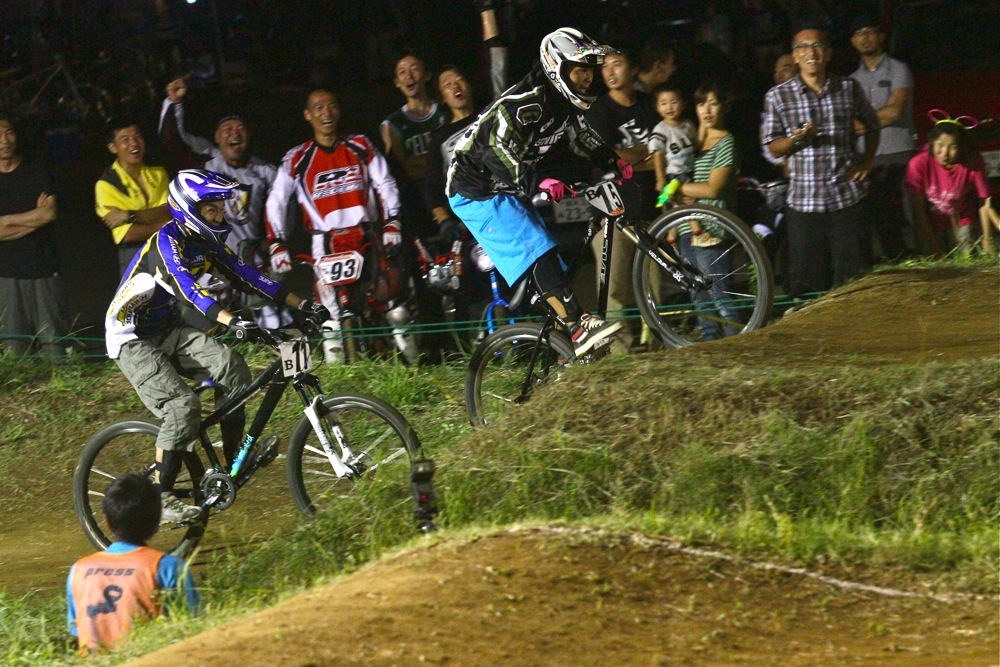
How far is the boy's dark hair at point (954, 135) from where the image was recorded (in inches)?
377

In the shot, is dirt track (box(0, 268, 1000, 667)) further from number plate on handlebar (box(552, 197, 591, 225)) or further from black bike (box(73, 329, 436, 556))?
number plate on handlebar (box(552, 197, 591, 225))

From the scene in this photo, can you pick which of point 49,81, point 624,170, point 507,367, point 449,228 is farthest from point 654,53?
point 49,81

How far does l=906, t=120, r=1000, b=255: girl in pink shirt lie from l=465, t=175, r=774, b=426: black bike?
242 cm

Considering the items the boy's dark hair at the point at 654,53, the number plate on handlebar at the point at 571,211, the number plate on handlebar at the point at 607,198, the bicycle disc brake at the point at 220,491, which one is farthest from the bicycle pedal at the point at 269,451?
the boy's dark hair at the point at 654,53

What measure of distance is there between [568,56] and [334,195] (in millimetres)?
3043

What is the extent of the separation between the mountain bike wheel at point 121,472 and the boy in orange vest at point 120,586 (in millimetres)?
1743

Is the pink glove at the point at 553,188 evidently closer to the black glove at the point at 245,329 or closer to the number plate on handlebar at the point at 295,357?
the number plate on handlebar at the point at 295,357

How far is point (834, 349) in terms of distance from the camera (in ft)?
24.6

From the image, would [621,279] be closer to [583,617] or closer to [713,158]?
[713,158]

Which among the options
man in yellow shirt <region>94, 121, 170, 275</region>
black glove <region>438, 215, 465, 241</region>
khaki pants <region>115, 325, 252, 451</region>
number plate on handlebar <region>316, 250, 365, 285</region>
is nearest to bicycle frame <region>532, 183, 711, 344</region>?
black glove <region>438, 215, 465, 241</region>

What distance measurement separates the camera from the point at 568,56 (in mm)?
7348

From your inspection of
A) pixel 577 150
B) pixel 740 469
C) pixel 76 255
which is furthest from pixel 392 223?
pixel 76 255

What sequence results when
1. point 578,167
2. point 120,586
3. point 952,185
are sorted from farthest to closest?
point 578,167, point 952,185, point 120,586

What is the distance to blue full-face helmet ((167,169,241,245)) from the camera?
7.49m
